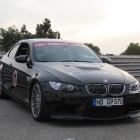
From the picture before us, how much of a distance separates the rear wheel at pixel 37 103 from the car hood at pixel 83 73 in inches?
13.5

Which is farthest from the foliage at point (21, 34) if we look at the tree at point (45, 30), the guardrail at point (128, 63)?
the guardrail at point (128, 63)

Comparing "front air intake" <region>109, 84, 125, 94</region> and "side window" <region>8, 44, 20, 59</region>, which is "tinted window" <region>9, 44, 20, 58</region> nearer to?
"side window" <region>8, 44, 20, 59</region>

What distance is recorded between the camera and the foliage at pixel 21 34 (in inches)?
2808

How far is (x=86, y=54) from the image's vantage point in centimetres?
674

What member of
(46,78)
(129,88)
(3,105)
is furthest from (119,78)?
(3,105)

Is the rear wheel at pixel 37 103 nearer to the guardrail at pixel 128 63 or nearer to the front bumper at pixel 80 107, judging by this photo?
the front bumper at pixel 80 107

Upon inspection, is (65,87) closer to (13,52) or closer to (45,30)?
(13,52)

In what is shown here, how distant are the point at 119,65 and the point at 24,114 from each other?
8742 millimetres

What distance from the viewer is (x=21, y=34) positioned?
77.8 m

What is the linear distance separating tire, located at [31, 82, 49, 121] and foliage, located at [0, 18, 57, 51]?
6553 cm

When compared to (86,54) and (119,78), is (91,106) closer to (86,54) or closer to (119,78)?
(119,78)

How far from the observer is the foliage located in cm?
7131

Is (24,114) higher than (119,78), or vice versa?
(119,78)

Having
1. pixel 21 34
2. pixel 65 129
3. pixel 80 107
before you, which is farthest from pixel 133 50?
pixel 65 129
